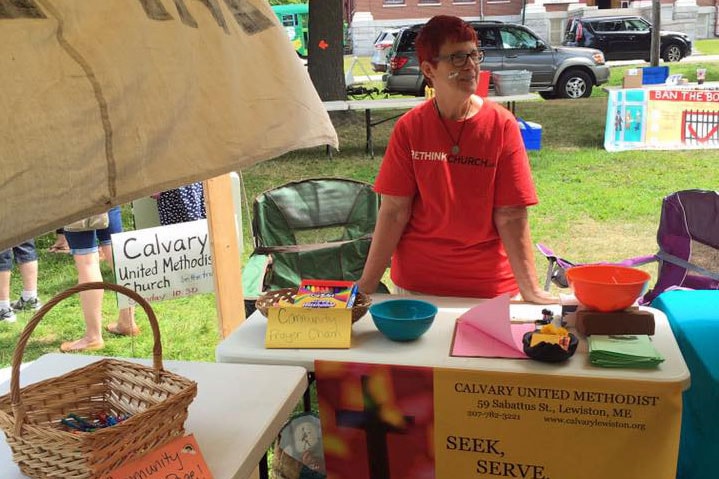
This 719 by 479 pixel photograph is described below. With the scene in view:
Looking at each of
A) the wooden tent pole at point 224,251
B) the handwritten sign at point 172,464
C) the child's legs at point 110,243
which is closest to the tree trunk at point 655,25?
the child's legs at point 110,243

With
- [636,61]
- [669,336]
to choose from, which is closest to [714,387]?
[669,336]

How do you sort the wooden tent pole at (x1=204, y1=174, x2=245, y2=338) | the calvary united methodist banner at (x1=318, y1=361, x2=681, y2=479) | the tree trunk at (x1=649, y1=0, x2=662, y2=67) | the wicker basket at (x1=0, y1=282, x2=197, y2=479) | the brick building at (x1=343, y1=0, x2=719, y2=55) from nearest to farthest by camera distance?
1. the wicker basket at (x1=0, y1=282, x2=197, y2=479)
2. the calvary united methodist banner at (x1=318, y1=361, x2=681, y2=479)
3. the wooden tent pole at (x1=204, y1=174, x2=245, y2=338)
4. the tree trunk at (x1=649, y1=0, x2=662, y2=67)
5. the brick building at (x1=343, y1=0, x2=719, y2=55)

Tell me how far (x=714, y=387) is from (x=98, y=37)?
194 cm

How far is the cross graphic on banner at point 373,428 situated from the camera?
1.89m

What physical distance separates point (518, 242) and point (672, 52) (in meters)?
18.7

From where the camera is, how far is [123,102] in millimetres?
704

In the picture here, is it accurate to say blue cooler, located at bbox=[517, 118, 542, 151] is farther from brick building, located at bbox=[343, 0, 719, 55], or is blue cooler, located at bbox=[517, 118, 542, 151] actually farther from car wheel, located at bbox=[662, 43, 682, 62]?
brick building, located at bbox=[343, 0, 719, 55]

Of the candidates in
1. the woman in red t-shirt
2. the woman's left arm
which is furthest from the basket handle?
the woman's left arm

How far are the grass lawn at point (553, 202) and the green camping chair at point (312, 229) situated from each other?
2.99ft

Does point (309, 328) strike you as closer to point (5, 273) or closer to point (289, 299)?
point (289, 299)

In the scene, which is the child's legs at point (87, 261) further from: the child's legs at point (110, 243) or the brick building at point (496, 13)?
the brick building at point (496, 13)

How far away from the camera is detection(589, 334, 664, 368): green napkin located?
1.71 meters

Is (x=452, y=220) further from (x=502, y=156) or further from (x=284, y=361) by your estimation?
(x=284, y=361)

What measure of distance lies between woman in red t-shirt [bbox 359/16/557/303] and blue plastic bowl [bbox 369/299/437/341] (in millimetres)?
369
